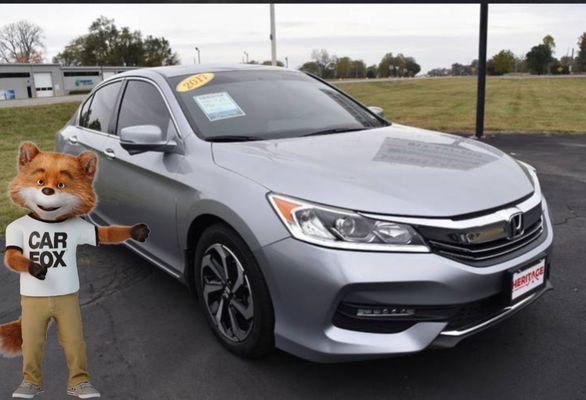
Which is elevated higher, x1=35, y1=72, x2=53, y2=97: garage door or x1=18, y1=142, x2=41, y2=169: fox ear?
x1=35, y1=72, x2=53, y2=97: garage door

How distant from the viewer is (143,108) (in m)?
3.93

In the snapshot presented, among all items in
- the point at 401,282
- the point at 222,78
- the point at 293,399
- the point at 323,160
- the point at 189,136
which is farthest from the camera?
the point at 222,78

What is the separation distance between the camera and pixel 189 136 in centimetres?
330

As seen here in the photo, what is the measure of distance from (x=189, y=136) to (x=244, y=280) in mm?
1030

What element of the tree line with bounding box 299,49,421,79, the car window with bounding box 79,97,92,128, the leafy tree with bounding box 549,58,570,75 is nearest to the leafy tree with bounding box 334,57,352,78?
the tree line with bounding box 299,49,421,79

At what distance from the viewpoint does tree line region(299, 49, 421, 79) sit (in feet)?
378

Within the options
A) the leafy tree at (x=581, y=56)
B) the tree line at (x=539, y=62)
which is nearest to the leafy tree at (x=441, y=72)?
the tree line at (x=539, y=62)

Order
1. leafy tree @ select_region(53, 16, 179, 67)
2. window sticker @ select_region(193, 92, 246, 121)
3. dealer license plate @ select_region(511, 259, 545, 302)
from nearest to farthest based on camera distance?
dealer license plate @ select_region(511, 259, 545, 302), window sticker @ select_region(193, 92, 246, 121), leafy tree @ select_region(53, 16, 179, 67)

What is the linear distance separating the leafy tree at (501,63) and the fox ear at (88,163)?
116 meters

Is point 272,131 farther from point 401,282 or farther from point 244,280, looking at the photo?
point 401,282

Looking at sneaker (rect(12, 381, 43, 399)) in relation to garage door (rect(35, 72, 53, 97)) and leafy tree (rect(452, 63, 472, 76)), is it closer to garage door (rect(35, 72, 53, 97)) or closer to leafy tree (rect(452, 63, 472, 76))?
garage door (rect(35, 72, 53, 97))

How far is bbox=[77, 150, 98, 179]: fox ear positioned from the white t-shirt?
0.19 metres

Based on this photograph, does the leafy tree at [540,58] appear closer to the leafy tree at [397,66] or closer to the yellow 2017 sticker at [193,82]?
the leafy tree at [397,66]

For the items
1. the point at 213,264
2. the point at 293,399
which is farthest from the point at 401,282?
the point at 213,264
